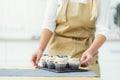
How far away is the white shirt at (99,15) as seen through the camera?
161 centimetres

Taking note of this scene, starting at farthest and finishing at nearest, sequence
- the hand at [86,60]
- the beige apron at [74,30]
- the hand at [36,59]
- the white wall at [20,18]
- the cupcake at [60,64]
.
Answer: the white wall at [20,18], the beige apron at [74,30], the hand at [36,59], the hand at [86,60], the cupcake at [60,64]

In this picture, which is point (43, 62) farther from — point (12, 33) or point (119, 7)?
point (119, 7)

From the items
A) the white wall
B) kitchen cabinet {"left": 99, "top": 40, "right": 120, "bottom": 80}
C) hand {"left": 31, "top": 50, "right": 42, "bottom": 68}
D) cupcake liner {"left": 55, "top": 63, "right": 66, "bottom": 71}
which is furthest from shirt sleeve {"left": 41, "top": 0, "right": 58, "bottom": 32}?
kitchen cabinet {"left": 99, "top": 40, "right": 120, "bottom": 80}

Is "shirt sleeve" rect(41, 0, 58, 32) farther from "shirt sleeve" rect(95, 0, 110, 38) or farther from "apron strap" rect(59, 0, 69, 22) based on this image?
"shirt sleeve" rect(95, 0, 110, 38)

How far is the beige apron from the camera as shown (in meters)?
1.64

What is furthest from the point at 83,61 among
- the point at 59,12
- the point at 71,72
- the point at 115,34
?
the point at 115,34

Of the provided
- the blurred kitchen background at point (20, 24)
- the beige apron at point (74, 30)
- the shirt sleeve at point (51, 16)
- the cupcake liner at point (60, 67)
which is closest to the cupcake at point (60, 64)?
the cupcake liner at point (60, 67)

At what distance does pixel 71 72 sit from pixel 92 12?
0.50 meters

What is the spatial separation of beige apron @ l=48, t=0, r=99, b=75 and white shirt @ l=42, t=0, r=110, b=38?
0.04 meters

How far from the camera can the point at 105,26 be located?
1624 millimetres

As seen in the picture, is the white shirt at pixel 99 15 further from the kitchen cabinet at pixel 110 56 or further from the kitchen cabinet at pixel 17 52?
the kitchen cabinet at pixel 110 56

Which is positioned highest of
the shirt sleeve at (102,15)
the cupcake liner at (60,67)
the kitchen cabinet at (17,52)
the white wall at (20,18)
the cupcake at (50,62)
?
the white wall at (20,18)

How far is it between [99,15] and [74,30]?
6.2 inches

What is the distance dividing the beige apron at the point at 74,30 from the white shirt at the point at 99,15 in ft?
0.12
